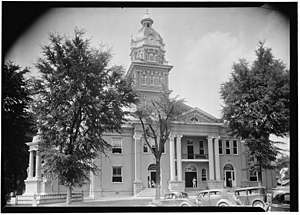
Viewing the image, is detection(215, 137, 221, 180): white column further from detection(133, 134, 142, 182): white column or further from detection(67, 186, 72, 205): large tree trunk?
detection(67, 186, 72, 205): large tree trunk

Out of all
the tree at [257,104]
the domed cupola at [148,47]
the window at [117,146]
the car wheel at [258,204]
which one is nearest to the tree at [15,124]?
the window at [117,146]

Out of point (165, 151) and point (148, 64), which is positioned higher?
point (148, 64)

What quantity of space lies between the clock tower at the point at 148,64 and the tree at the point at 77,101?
35 centimetres

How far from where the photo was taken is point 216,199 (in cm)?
1177

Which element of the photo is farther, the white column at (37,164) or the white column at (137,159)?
the white column at (137,159)

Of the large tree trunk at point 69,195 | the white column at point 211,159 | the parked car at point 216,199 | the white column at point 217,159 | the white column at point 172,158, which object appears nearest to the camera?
the large tree trunk at point 69,195

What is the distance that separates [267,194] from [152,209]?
3.30m

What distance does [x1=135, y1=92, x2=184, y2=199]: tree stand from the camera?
12359mm

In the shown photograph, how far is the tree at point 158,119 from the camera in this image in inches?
487

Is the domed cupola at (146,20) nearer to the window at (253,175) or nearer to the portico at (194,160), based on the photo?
the portico at (194,160)

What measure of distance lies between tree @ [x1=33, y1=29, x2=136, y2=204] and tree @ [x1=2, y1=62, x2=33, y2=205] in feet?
1.26

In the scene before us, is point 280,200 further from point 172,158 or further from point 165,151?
point 165,151

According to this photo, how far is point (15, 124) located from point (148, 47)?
14.3 feet

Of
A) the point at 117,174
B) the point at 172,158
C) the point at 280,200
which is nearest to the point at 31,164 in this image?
the point at 117,174
